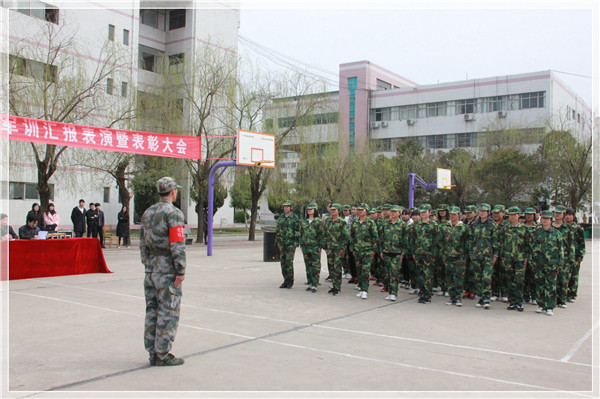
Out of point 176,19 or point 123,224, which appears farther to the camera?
point 176,19

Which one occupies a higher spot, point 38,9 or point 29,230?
point 38,9

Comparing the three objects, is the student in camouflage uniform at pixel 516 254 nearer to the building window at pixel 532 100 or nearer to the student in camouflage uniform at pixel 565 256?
the student in camouflage uniform at pixel 565 256

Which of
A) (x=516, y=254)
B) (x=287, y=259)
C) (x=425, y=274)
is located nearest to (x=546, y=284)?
(x=516, y=254)

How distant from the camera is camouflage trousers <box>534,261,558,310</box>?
8375mm

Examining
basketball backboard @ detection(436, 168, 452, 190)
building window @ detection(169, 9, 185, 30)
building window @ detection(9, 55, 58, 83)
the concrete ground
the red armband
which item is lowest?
the concrete ground

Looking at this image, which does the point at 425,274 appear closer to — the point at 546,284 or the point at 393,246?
the point at 393,246

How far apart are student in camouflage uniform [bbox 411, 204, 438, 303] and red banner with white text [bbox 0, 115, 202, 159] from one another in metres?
9.43

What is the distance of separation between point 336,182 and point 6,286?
22.9 m

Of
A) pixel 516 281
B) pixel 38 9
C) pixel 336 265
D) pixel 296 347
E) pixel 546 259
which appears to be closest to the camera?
pixel 296 347

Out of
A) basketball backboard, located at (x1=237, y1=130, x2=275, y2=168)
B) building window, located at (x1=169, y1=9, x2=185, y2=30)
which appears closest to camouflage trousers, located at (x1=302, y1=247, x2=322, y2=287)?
basketball backboard, located at (x1=237, y1=130, x2=275, y2=168)

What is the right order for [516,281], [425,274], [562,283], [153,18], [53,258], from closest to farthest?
[516,281] → [562,283] → [425,274] → [53,258] → [153,18]

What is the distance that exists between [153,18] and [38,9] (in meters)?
12.4

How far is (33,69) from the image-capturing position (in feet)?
57.9

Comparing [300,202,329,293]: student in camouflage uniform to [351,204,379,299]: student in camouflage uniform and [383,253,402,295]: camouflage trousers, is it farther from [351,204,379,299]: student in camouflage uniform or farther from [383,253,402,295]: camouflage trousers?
[383,253,402,295]: camouflage trousers
